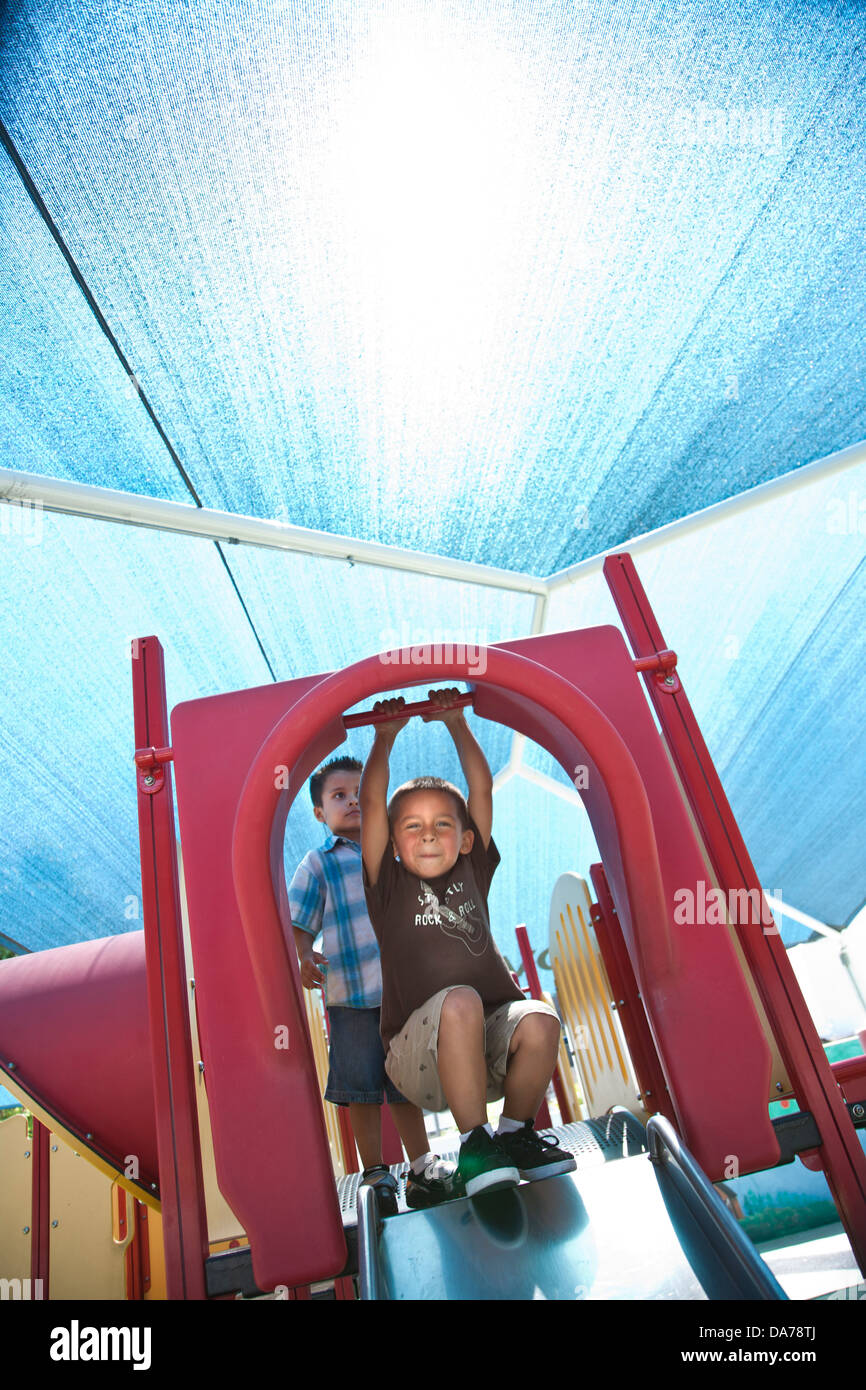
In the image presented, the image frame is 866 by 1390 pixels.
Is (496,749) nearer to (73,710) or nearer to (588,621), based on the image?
(588,621)

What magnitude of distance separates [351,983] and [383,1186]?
543 mm

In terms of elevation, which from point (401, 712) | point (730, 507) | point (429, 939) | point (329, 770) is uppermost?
point (730, 507)

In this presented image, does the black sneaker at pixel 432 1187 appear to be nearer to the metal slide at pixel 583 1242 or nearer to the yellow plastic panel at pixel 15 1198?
the metal slide at pixel 583 1242

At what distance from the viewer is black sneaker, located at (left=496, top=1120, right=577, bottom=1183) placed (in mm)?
1666

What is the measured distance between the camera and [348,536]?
3432 mm

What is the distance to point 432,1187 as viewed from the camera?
1.75m

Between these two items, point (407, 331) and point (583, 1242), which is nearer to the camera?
point (583, 1242)

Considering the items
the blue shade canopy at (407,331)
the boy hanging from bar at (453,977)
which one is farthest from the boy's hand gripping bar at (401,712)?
the blue shade canopy at (407,331)

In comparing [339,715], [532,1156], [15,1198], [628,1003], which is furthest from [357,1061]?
[15,1198]

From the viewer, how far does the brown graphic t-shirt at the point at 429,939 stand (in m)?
1.88

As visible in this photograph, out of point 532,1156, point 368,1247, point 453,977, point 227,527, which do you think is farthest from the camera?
point 227,527

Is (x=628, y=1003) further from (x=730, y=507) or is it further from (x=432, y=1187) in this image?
(x=730, y=507)

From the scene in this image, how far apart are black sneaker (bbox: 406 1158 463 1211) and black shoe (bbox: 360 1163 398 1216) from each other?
42 millimetres
